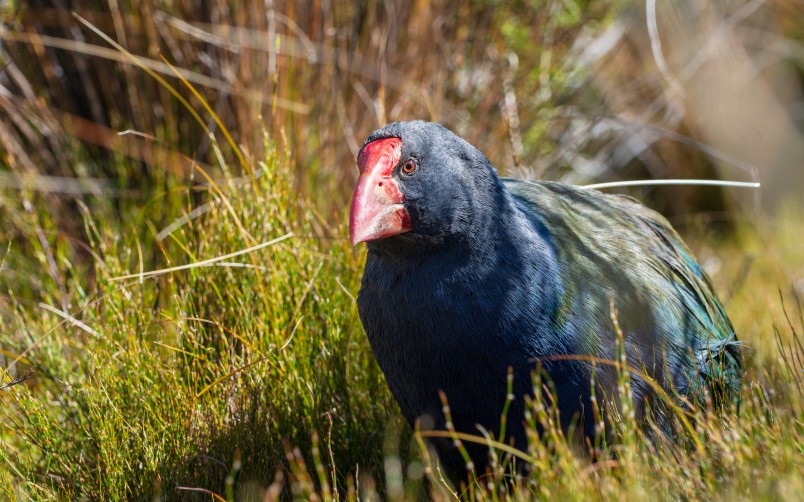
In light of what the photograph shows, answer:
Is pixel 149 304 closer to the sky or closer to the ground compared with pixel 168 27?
closer to the ground

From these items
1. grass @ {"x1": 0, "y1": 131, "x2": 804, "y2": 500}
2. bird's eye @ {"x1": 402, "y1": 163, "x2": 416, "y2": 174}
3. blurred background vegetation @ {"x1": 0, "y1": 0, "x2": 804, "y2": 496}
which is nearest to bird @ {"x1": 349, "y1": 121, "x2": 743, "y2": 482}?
bird's eye @ {"x1": 402, "y1": 163, "x2": 416, "y2": 174}

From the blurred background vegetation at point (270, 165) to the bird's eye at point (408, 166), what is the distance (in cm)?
55

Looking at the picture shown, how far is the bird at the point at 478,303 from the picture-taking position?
178 centimetres

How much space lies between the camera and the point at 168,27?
3.05 meters

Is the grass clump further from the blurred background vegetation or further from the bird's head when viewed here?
the bird's head

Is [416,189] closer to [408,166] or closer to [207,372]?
[408,166]

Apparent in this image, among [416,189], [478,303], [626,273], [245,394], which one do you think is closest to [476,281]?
[478,303]

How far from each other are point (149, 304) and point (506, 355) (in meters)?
1.05

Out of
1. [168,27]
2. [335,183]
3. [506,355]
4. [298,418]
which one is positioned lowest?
[298,418]

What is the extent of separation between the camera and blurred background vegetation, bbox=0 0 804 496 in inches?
84.0

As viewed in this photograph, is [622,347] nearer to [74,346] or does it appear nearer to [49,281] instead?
[74,346]

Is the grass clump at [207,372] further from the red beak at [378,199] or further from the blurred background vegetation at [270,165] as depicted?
the red beak at [378,199]

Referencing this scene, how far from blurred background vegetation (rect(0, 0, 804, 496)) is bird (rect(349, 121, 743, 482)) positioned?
27 cm

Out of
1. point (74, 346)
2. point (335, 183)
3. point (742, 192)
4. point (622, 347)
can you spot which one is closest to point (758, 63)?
point (742, 192)
